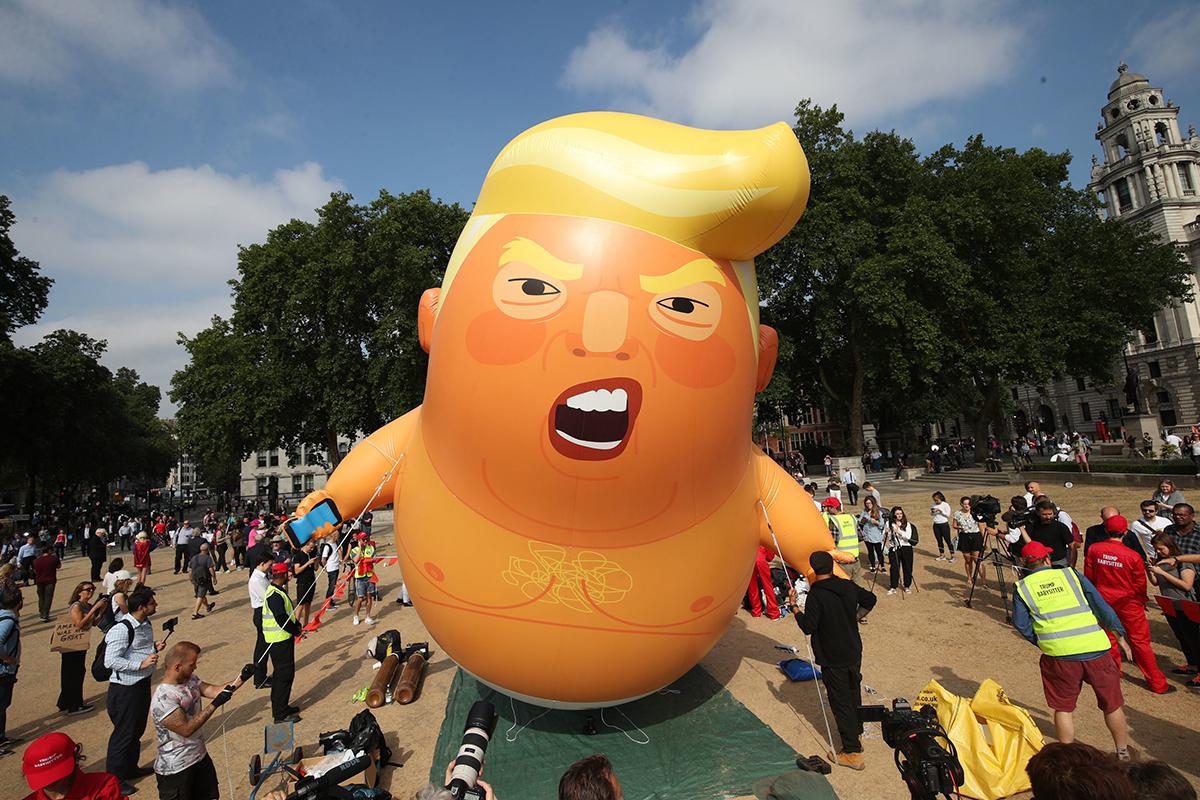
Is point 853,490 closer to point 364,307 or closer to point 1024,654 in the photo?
point 1024,654

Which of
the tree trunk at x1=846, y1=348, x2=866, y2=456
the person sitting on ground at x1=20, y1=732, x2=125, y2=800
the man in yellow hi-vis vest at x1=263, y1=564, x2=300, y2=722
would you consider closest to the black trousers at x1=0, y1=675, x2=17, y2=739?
the man in yellow hi-vis vest at x1=263, y1=564, x2=300, y2=722

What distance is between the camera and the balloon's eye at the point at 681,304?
395 centimetres

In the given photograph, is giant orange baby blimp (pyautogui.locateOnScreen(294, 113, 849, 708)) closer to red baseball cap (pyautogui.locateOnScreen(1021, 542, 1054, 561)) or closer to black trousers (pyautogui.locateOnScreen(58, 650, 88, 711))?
red baseball cap (pyautogui.locateOnScreen(1021, 542, 1054, 561))

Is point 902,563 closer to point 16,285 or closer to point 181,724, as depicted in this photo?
point 181,724

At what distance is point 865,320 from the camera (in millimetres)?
26031

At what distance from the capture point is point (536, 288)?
392 cm

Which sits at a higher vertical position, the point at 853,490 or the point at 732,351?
the point at 732,351

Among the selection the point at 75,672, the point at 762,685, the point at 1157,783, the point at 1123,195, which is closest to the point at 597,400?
the point at 1157,783

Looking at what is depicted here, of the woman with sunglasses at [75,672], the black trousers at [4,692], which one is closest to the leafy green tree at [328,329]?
the woman with sunglasses at [75,672]

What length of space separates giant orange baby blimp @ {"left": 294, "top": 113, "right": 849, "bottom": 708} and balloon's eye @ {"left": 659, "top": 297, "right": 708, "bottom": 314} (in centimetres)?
1

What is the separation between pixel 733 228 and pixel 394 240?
2456 centimetres

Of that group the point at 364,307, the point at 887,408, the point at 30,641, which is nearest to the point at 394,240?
the point at 364,307

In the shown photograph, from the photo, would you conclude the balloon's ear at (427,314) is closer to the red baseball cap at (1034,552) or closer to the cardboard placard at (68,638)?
the red baseball cap at (1034,552)

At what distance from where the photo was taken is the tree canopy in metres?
24.3
